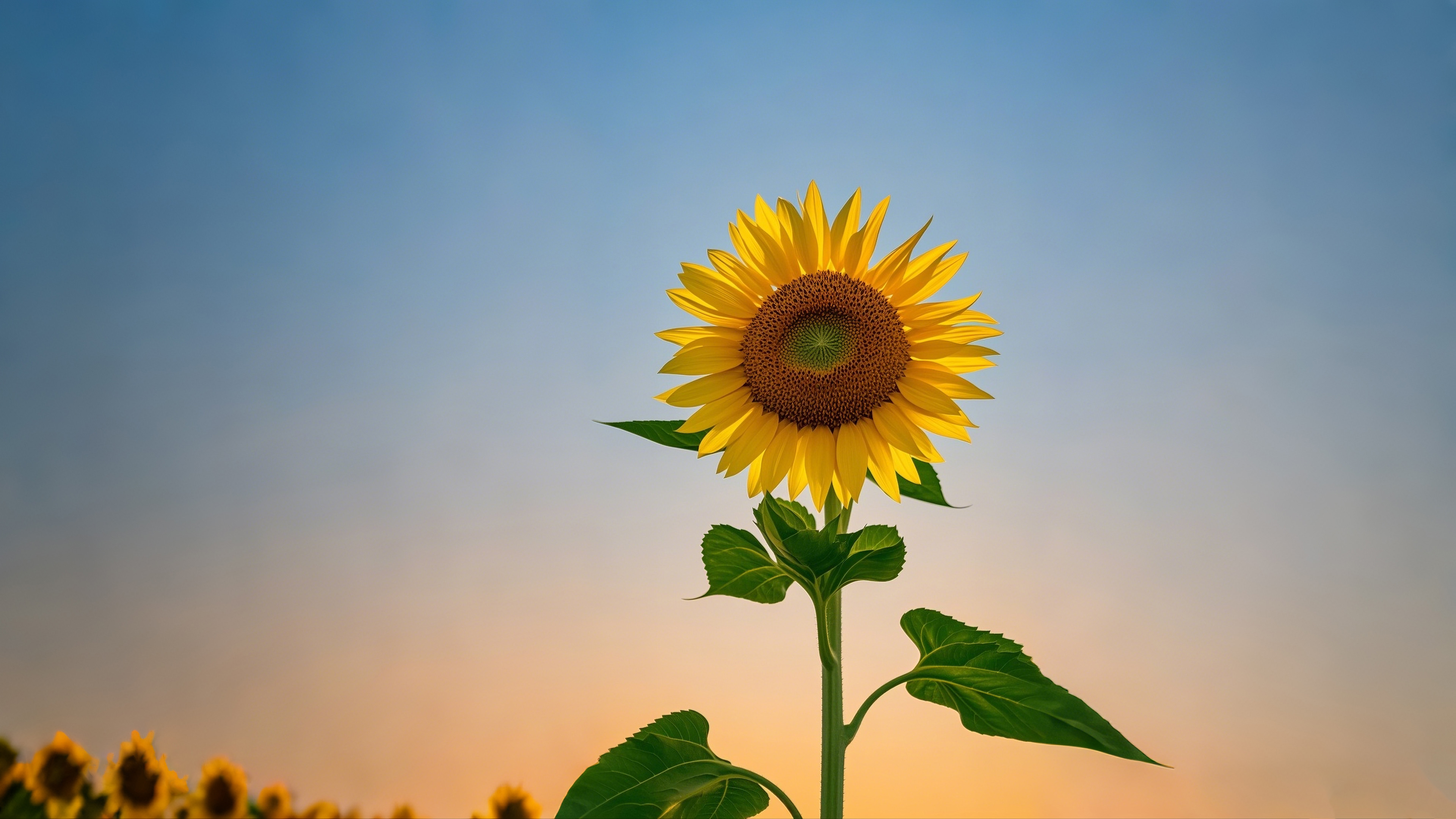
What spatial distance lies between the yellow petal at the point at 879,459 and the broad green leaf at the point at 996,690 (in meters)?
0.21

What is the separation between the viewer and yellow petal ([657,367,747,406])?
1.41 meters

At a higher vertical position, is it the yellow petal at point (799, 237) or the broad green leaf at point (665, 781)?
the yellow petal at point (799, 237)

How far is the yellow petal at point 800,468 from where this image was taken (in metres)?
1.38

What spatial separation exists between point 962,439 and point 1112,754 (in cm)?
47

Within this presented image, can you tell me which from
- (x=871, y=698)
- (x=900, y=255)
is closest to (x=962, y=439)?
(x=900, y=255)

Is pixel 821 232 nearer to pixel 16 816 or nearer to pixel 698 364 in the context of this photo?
pixel 698 364

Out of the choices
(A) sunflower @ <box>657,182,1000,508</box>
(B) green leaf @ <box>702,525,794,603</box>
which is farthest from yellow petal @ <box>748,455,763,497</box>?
(B) green leaf @ <box>702,525,794,603</box>

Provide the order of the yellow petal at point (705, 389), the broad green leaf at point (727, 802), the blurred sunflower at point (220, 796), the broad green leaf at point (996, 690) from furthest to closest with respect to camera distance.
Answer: the yellow petal at point (705, 389) → the broad green leaf at point (727, 802) → the broad green leaf at point (996, 690) → the blurred sunflower at point (220, 796)

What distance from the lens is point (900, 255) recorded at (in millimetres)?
1354

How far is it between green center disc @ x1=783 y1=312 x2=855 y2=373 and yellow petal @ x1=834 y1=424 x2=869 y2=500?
0.10 meters

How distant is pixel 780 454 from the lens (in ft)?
4.68

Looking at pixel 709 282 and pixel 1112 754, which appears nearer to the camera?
pixel 1112 754

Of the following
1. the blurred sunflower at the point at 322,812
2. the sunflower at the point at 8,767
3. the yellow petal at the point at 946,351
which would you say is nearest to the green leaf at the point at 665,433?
the yellow petal at the point at 946,351

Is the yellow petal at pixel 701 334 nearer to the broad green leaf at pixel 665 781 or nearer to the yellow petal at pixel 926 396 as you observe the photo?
the yellow petal at pixel 926 396
